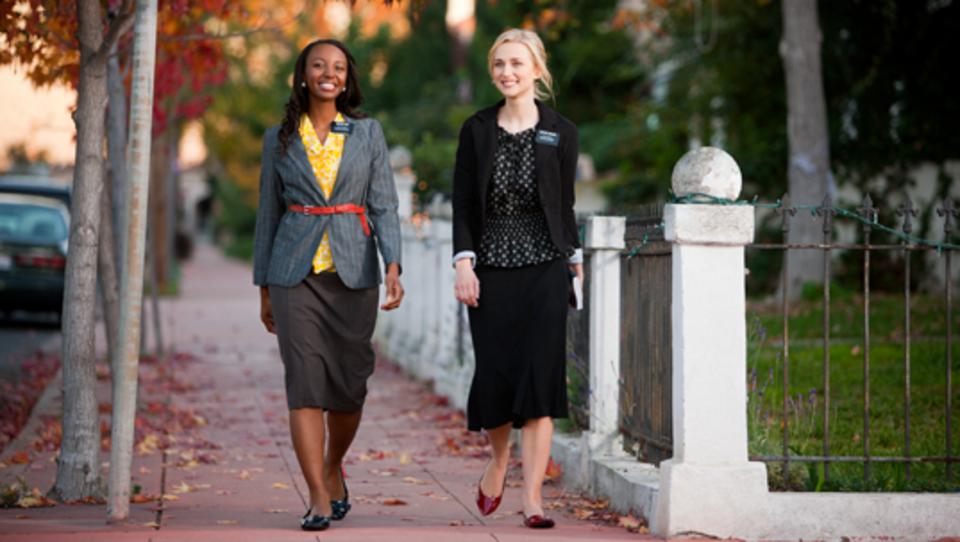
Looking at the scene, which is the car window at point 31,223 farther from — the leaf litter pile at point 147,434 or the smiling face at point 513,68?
the smiling face at point 513,68

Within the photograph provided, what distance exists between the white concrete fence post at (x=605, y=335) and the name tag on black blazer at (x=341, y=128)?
1.64 m

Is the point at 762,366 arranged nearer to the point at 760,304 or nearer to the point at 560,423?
the point at 560,423

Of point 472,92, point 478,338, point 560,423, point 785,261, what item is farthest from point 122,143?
point 472,92

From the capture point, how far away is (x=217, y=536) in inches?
236

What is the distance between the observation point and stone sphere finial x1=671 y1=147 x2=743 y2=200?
6.16 m

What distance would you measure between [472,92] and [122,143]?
27.2m

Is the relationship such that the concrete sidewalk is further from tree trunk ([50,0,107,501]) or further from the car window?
the car window

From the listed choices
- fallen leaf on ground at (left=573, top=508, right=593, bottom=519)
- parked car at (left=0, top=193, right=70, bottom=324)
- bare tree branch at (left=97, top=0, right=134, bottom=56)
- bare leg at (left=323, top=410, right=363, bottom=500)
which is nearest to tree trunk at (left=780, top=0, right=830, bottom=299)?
A: parked car at (left=0, top=193, right=70, bottom=324)

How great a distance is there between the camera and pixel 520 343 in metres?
6.32

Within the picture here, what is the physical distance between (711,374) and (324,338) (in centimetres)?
155

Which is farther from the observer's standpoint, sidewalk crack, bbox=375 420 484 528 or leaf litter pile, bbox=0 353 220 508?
leaf litter pile, bbox=0 353 220 508

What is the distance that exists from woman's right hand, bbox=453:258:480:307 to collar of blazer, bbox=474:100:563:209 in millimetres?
250

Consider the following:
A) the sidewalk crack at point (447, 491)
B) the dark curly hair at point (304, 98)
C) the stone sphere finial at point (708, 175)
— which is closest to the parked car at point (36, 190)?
the sidewalk crack at point (447, 491)

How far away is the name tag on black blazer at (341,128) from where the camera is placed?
21.1 ft
